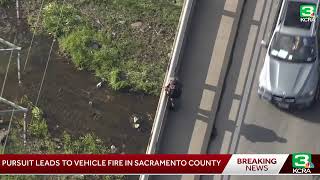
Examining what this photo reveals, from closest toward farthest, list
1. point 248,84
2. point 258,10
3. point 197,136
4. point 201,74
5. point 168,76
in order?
point 168,76 → point 197,136 → point 201,74 → point 248,84 → point 258,10

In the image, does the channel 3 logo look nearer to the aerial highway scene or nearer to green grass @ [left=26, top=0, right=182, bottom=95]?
the aerial highway scene

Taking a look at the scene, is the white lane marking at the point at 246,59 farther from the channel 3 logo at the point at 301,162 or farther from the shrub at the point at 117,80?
the shrub at the point at 117,80

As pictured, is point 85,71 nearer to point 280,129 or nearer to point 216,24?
point 216,24

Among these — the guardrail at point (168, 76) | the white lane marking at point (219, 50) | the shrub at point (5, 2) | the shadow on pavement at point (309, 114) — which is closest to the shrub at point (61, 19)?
the shrub at point (5, 2)

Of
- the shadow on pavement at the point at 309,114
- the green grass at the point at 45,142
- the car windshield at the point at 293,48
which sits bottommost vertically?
the green grass at the point at 45,142

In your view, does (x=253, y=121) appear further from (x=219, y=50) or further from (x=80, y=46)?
(x=80, y=46)

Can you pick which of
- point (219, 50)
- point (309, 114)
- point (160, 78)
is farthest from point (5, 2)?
point (309, 114)
